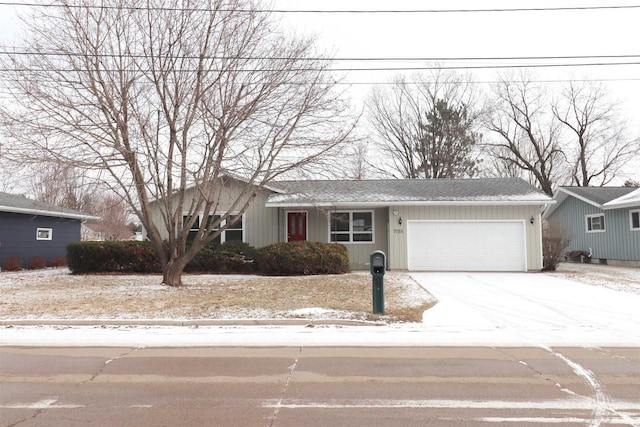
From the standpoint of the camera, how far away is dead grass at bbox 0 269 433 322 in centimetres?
917

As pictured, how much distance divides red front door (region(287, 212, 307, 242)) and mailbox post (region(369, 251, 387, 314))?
10895mm

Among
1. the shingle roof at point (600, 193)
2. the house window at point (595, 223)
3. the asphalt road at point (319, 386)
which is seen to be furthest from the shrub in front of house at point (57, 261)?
the house window at point (595, 223)

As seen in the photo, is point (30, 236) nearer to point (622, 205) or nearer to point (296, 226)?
point (296, 226)

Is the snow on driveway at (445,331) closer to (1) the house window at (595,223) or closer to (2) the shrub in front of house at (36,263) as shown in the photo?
(2) the shrub in front of house at (36,263)

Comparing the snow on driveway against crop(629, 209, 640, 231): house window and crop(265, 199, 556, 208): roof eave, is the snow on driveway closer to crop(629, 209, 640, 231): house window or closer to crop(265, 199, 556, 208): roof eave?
crop(265, 199, 556, 208): roof eave

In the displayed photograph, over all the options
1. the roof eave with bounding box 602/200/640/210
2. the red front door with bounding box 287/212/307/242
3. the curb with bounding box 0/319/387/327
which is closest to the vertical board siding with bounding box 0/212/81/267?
the red front door with bounding box 287/212/307/242

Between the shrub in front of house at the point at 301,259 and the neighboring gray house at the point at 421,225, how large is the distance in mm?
1801

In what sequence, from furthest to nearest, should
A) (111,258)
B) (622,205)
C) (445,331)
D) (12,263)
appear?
(622,205)
(12,263)
(111,258)
(445,331)

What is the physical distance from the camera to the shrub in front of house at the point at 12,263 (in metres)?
18.9

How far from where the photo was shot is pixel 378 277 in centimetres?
905

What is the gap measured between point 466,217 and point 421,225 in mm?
1776

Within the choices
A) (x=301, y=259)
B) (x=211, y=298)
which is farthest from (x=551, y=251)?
(x=211, y=298)

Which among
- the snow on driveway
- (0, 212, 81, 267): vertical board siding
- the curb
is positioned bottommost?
the snow on driveway

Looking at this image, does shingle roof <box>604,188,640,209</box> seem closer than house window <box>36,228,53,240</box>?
Yes
